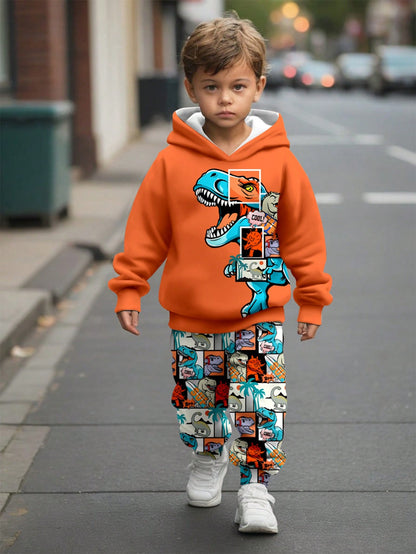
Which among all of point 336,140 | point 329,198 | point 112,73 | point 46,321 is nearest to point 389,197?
point 329,198

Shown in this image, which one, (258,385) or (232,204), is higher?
(232,204)

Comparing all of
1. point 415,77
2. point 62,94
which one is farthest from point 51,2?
point 415,77

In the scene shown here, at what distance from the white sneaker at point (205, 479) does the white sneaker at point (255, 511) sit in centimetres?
20

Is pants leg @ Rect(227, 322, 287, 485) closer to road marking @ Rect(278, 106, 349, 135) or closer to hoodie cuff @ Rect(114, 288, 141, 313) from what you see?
hoodie cuff @ Rect(114, 288, 141, 313)

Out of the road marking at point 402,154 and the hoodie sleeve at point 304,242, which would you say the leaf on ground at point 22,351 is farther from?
the road marking at point 402,154

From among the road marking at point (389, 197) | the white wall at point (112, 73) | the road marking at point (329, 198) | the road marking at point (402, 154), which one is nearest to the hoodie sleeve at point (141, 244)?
the road marking at point (329, 198)

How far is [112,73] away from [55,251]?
43.4ft

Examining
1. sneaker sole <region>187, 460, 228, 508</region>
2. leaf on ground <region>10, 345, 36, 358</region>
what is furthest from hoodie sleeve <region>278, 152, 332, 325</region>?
leaf on ground <region>10, 345, 36, 358</region>

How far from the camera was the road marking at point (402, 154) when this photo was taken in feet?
63.6

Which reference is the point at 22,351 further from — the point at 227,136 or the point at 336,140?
the point at 336,140

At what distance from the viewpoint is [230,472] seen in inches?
179

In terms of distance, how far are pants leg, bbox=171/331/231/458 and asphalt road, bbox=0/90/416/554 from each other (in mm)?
314

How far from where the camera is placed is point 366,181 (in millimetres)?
16000

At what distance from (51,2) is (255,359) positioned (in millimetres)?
11298
